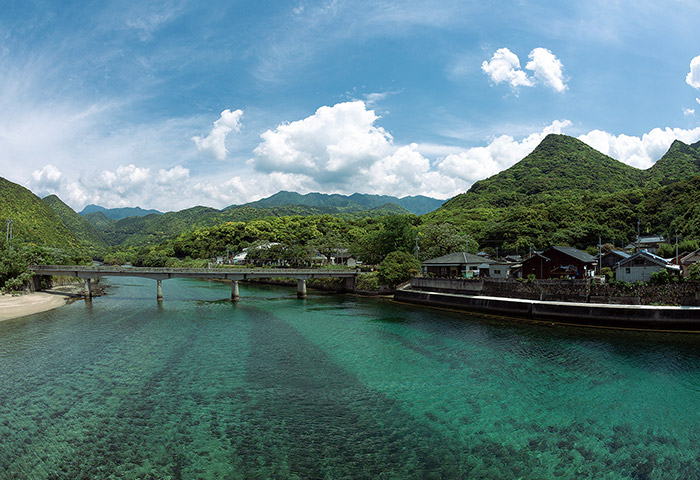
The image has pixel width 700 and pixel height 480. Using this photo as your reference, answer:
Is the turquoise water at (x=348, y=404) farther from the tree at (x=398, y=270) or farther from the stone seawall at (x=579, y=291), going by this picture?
the tree at (x=398, y=270)

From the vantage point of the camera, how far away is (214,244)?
114750 mm

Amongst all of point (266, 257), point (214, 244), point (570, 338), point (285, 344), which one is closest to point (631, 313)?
point (570, 338)

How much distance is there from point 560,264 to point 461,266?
11.2m

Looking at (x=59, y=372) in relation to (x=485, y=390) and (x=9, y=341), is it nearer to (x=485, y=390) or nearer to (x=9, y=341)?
(x=9, y=341)

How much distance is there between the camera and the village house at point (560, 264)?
130ft

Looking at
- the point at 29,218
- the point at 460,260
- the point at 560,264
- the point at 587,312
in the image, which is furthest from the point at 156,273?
Result: the point at 29,218

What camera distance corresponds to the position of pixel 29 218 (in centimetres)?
9056

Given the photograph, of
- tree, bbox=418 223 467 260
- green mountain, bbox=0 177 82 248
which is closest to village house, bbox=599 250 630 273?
tree, bbox=418 223 467 260

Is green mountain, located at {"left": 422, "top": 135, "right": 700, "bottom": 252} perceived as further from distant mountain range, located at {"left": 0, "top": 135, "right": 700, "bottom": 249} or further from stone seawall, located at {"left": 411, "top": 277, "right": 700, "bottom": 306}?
stone seawall, located at {"left": 411, "top": 277, "right": 700, "bottom": 306}

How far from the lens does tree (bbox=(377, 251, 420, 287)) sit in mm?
50406

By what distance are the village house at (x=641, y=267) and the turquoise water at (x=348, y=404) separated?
12.6 m

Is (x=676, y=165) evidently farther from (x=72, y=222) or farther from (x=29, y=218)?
(x=72, y=222)

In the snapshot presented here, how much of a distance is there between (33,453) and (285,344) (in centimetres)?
1459

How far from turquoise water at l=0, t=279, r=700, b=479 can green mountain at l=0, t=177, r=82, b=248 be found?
75611mm
